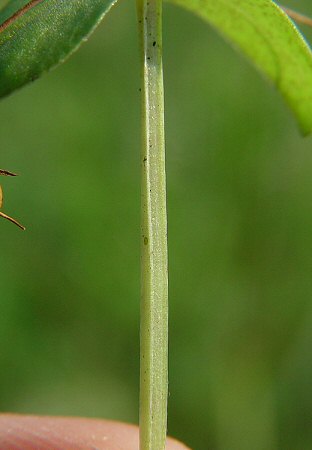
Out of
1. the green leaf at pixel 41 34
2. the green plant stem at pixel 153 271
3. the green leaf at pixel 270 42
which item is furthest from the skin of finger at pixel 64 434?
the green leaf at pixel 41 34

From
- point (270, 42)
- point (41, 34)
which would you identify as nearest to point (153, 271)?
point (41, 34)

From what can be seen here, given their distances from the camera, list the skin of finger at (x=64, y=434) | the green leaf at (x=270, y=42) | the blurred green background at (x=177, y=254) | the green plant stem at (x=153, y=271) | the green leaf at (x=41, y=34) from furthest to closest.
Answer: the blurred green background at (x=177, y=254), the skin of finger at (x=64, y=434), the green leaf at (x=270, y=42), the green plant stem at (x=153, y=271), the green leaf at (x=41, y=34)

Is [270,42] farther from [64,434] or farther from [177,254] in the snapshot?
[177,254]

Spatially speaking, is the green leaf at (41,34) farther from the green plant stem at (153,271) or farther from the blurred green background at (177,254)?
the blurred green background at (177,254)

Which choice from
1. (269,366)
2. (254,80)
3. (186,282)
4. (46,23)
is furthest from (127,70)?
(46,23)

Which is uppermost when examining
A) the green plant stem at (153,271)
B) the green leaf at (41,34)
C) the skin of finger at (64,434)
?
the green leaf at (41,34)

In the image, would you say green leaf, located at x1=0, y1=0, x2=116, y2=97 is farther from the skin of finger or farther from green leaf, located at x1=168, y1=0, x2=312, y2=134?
Answer: the skin of finger

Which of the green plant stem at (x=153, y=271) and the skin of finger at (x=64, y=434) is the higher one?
the green plant stem at (x=153, y=271)
